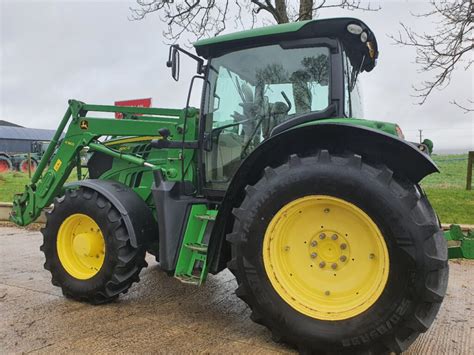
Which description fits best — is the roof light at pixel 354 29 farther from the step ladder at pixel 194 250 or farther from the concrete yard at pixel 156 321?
the concrete yard at pixel 156 321

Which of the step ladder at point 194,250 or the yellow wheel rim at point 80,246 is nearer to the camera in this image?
the step ladder at point 194,250

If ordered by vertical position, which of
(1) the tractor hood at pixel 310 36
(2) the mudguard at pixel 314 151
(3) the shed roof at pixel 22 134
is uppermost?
(3) the shed roof at pixel 22 134

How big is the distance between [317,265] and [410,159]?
94 centimetres

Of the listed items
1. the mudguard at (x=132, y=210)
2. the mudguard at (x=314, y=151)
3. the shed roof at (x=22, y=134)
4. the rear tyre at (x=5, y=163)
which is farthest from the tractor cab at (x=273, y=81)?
the shed roof at (x=22, y=134)

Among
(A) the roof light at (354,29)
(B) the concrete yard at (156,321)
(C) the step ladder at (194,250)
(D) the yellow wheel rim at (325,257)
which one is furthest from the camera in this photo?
(C) the step ladder at (194,250)

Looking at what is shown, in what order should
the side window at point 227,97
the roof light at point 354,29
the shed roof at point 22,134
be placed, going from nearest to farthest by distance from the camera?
the roof light at point 354,29 → the side window at point 227,97 → the shed roof at point 22,134

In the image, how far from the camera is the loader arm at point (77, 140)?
174 inches

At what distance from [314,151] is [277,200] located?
474mm

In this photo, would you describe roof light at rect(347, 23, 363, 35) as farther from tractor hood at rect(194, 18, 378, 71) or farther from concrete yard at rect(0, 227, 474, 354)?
concrete yard at rect(0, 227, 474, 354)

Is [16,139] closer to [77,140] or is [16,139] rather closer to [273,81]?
[77,140]

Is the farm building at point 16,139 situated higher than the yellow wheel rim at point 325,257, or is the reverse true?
the farm building at point 16,139

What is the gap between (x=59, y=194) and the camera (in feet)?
16.2

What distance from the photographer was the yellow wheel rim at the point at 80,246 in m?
4.10

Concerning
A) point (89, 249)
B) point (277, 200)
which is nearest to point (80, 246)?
point (89, 249)
